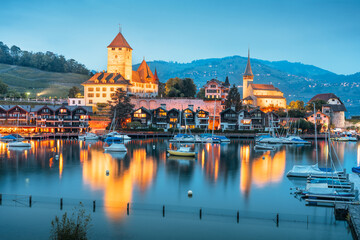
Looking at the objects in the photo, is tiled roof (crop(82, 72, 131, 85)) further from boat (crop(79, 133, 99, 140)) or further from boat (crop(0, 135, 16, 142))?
boat (crop(0, 135, 16, 142))

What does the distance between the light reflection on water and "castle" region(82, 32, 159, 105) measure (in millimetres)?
37757

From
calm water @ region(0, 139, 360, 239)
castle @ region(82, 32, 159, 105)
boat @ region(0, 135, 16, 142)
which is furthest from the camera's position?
castle @ region(82, 32, 159, 105)

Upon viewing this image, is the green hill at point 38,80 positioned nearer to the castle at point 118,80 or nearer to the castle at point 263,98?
the castle at point 118,80

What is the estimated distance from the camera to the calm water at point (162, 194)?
24.5 m

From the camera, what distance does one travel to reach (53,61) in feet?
572

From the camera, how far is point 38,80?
513 feet

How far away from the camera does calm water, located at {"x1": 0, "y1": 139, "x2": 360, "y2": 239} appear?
24.5 meters

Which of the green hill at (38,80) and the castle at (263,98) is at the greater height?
the green hill at (38,80)

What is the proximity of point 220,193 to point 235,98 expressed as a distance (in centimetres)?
6887

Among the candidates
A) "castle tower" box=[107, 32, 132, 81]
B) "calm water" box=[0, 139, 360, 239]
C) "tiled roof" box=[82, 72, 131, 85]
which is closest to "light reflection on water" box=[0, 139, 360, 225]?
"calm water" box=[0, 139, 360, 239]

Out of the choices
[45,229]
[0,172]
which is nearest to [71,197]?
[45,229]

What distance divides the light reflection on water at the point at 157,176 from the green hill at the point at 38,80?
7695 cm

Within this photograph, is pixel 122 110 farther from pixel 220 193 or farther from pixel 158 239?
pixel 158 239

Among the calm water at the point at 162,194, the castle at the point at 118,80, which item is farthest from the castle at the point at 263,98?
the calm water at the point at 162,194
